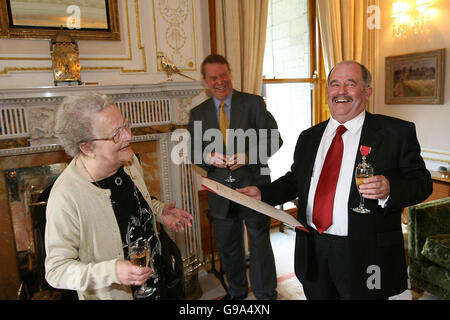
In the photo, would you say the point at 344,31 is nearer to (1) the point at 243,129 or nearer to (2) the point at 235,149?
(1) the point at 243,129

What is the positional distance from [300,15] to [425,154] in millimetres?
2382

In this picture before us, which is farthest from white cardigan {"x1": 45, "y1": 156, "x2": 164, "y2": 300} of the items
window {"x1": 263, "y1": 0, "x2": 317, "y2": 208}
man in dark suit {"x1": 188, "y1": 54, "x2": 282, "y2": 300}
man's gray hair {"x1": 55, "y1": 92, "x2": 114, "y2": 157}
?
window {"x1": 263, "y1": 0, "x2": 317, "y2": 208}

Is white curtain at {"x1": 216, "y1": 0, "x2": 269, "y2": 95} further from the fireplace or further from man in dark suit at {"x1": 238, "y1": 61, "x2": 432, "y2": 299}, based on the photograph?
man in dark suit at {"x1": 238, "y1": 61, "x2": 432, "y2": 299}

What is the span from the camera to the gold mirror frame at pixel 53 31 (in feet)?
8.10

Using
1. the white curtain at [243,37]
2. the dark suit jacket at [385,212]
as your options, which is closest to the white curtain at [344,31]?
the white curtain at [243,37]

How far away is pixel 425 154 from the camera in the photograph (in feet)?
14.0

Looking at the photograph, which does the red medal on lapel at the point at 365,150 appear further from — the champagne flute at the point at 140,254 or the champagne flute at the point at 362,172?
the champagne flute at the point at 140,254

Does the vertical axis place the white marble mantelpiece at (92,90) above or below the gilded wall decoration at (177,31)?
below

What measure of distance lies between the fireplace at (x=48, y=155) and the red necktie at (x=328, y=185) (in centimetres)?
154

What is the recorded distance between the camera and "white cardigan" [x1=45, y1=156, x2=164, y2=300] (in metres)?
1.19

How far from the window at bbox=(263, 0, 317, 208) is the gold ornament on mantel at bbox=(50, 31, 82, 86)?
226 cm

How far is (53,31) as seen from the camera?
2.62 meters
